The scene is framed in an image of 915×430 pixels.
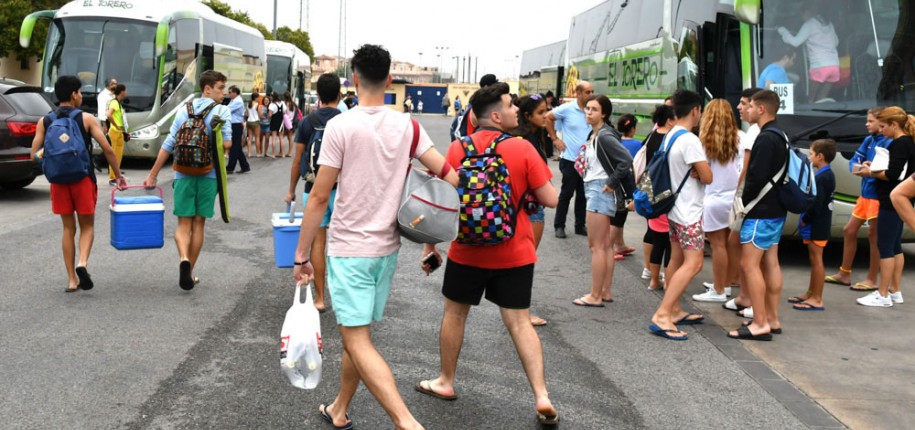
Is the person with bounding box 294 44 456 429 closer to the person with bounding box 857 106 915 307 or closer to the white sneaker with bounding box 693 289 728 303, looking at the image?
the white sneaker with bounding box 693 289 728 303

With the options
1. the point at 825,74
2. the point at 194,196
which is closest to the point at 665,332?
the point at 194,196

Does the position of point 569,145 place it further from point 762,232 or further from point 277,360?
point 277,360

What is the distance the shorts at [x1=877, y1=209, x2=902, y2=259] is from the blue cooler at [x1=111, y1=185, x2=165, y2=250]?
244 inches

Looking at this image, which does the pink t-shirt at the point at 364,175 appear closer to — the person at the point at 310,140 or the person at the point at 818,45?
the person at the point at 310,140

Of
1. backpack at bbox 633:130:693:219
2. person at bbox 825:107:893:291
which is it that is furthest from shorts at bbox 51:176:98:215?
person at bbox 825:107:893:291

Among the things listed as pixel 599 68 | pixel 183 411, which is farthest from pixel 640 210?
pixel 599 68

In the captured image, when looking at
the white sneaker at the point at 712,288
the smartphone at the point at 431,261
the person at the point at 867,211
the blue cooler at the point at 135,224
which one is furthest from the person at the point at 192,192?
the person at the point at 867,211

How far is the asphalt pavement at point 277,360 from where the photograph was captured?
497 cm

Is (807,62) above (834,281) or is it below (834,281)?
above

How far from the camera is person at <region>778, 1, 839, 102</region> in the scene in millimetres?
9930

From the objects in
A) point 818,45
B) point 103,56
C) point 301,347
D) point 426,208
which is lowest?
point 301,347

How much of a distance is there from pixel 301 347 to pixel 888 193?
6233mm

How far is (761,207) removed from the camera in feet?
22.5

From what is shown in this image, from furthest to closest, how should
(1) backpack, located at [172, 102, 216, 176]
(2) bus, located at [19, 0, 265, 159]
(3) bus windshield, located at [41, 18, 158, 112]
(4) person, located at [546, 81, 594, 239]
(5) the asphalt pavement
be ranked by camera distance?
(3) bus windshield, located at [41, 18, 158, 112] → (2) bus, located at [19, 0, 265, 159] → (4) person, located at [546, 81, 594, 239] → (1) backpack, located at [172, 102, 216, 176] → (5) the asphalt pavement
